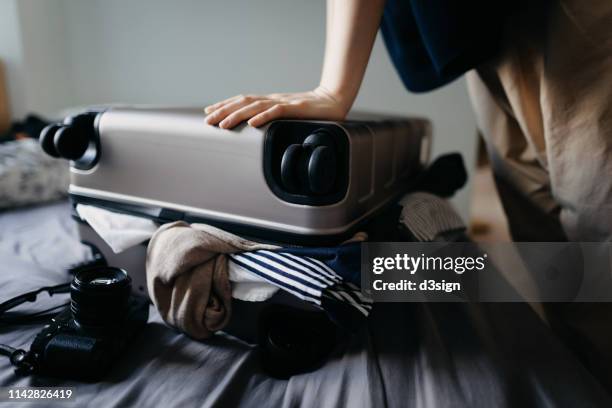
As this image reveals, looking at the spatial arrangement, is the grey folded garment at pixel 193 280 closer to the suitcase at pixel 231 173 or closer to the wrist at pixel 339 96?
the suitcase at pixel 231 173

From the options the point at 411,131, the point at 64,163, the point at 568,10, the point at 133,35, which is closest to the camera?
the point at 568,10

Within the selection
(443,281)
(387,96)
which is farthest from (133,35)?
(443,281)

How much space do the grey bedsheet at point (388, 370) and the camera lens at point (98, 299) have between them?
0.15ft

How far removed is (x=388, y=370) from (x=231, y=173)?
239 mm

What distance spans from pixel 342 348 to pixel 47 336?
26 centimetres

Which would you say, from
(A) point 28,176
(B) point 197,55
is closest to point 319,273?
(A) point 28,176

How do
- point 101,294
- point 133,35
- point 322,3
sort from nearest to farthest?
point 101,294
point 322,3
point 133,35

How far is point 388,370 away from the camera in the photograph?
37 centimetres

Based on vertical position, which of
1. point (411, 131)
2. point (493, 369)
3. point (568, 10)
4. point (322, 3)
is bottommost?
point (493, 369)

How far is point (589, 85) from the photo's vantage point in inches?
18.8

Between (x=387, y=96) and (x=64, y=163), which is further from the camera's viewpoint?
(x=387, y=96)

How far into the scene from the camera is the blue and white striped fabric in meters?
0.36

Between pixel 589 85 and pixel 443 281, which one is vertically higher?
pixel 589 85

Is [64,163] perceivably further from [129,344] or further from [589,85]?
[589,85]
